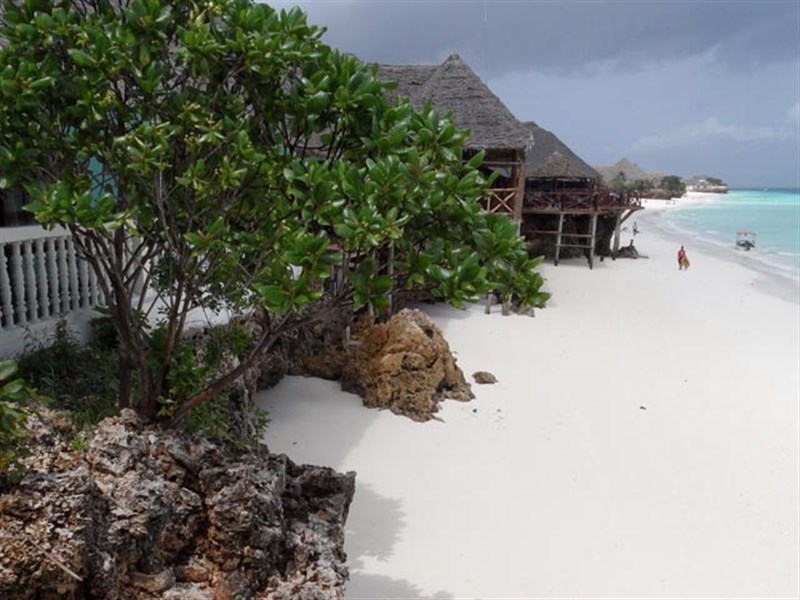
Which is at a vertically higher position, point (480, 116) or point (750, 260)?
point (480, 116)

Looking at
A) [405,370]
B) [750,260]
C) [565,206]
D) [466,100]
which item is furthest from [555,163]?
[405,370]

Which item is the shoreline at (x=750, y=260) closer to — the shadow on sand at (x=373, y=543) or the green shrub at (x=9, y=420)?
the shadow on sand at (x=373, y=543)

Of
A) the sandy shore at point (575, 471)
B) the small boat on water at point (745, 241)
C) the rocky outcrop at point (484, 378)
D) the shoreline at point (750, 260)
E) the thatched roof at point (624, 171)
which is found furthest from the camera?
the thatched roof at point (624, 171)

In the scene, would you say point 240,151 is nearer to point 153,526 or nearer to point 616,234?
point 153,526

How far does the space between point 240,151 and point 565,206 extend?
25.1 metres

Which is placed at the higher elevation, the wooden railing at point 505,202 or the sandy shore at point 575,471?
the wooden railing at point 505,202

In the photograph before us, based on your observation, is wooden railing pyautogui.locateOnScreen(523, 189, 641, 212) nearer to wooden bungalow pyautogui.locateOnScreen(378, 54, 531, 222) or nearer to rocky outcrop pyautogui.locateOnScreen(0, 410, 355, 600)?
wooden bungalow pyautogui.locateOnScreen(378, 54, 531, 222)

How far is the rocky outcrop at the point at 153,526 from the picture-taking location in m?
3.17

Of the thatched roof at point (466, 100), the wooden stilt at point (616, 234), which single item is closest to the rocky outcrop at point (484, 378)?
the thatched roof at point (466, 100)

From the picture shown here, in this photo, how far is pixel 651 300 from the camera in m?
20.8

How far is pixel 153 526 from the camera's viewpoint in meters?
3.64

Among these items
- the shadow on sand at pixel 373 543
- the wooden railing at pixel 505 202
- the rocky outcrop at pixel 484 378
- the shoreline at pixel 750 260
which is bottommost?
the shadow on sand at pixel 373 543

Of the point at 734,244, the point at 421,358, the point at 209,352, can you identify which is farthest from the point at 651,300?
the point at 734,244

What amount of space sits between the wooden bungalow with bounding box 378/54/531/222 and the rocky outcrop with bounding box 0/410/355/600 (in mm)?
15054
